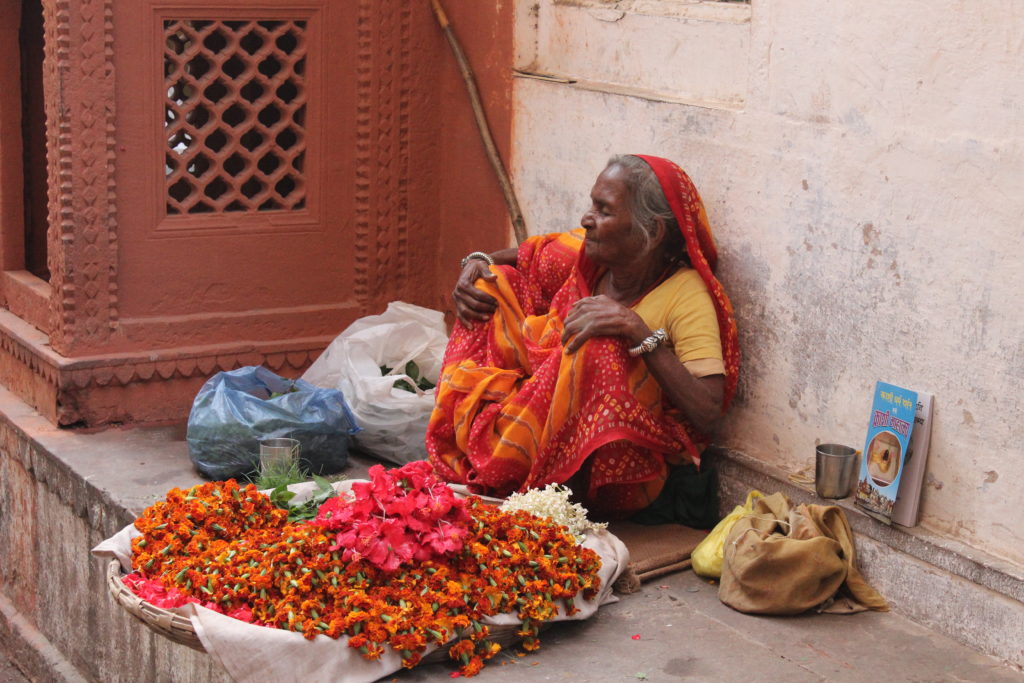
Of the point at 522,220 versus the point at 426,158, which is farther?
the point at 426,158

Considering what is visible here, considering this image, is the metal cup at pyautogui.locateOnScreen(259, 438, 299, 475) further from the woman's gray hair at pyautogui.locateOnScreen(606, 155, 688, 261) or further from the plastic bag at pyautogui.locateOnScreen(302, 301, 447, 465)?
the woman's gray hair at pyautogui.locateOnScreen(606, 155, 688, 261)

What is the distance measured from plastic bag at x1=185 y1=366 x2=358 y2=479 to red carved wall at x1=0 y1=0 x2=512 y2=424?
2.14 feet

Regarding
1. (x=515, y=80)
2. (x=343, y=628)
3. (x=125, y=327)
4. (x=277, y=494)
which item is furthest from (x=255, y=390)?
(x=343, y=628)

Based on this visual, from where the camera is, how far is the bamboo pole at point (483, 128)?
18.6ft

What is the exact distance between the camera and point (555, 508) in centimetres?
408

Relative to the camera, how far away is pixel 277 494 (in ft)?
13.8

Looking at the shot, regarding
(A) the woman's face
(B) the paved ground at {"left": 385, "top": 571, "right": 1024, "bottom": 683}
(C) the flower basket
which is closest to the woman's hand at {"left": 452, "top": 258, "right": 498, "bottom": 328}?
(A) the woman's face

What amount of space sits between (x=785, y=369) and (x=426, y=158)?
241 centimetres

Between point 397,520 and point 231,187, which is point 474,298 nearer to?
point 397,520

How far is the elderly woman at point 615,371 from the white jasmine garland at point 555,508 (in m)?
0.18

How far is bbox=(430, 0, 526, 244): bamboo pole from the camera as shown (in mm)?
5680

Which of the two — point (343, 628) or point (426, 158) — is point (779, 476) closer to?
point (343, 628)

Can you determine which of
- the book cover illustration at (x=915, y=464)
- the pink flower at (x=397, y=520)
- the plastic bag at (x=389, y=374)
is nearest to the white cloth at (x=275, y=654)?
the pink flower at (x=397, y=520)

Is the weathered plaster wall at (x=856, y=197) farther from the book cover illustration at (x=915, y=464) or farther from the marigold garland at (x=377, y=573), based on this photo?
the marigold garland at (x=377, y=573)
